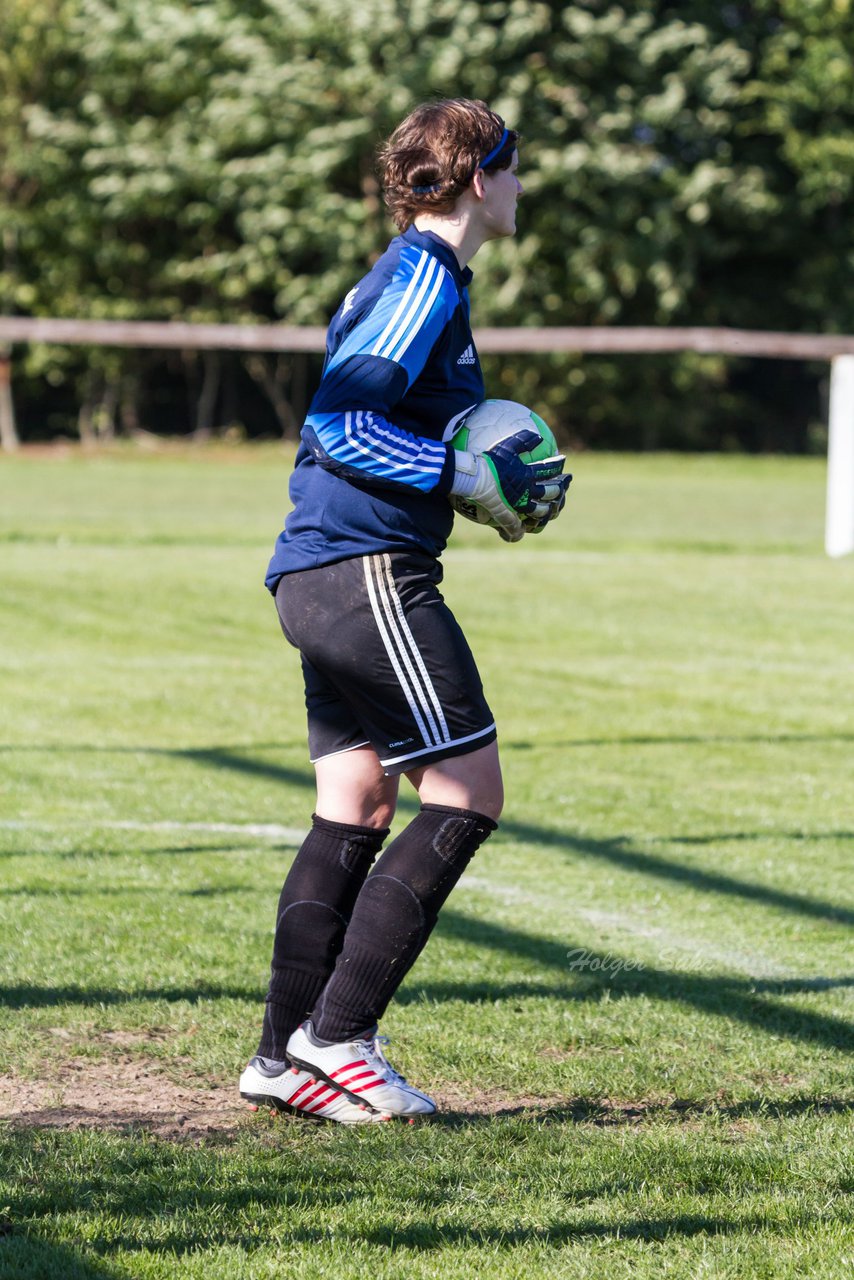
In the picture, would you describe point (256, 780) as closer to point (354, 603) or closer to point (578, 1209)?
point (354, 603)

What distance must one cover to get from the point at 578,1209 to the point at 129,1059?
1.36 m

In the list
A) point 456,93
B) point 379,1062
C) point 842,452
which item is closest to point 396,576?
point 379,1062

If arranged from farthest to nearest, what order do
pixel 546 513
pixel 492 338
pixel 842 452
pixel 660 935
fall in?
pixel 492 338 → pixel 842 452 → pixel 660 935 → pixel 546 513

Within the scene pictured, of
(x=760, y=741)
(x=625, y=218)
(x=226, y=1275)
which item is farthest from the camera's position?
(x=625, y=218)

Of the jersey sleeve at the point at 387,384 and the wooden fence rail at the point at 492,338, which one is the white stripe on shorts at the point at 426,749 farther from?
the wooden fence rail at the point at 492,338

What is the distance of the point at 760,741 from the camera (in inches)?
337

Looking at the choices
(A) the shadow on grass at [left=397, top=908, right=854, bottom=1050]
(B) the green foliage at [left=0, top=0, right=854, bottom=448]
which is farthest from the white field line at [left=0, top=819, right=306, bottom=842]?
(B) the green foliage at [left=0, top=0, right=854, bottom=448]

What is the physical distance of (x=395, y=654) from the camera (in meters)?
3.56

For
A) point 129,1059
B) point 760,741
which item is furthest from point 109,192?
point 129,1059

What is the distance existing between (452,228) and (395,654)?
3.09 ft

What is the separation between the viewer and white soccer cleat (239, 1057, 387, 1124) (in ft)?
12.1

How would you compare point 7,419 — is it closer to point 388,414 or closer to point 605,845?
point 605,845

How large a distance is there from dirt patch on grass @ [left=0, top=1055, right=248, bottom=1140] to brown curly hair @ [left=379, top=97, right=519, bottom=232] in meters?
2.00

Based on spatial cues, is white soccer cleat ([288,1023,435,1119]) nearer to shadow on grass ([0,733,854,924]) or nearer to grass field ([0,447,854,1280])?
grass field ([0,447,854,1280])
